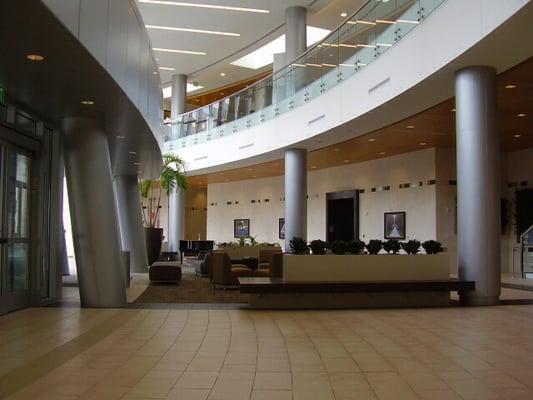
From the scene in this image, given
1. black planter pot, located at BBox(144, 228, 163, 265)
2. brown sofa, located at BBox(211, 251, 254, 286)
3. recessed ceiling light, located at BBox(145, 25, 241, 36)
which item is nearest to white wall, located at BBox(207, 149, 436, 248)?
black planter pot, located at BBox(144, 228, 163, 265)

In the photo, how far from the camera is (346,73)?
1389cm

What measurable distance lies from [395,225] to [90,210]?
1131cm

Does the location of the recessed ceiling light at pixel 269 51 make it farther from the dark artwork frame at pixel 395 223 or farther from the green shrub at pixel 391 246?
the green shrub at pixel 391 246

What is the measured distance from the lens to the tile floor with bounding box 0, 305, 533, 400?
4703 mm

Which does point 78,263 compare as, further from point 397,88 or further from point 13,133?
point 397,88

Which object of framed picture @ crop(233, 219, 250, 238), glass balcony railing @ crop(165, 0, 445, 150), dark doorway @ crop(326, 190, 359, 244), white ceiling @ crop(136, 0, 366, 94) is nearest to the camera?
glass balcony railing @ crop(165, 0, 445, 150)

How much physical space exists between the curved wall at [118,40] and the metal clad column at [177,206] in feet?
56.8

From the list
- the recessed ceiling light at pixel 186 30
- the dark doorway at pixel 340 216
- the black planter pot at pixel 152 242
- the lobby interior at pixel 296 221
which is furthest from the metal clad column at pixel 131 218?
the dark doorway at pixel 340 216

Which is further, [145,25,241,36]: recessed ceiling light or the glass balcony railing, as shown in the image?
[145,25,241,36]: recessed ceiling light

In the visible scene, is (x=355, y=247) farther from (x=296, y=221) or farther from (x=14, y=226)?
(x=296, y=221)

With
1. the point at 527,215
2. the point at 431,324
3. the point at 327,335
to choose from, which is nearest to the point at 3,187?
the point at 327,335

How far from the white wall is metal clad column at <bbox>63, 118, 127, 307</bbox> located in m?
10.3

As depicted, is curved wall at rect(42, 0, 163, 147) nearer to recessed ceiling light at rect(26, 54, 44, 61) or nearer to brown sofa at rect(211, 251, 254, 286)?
recessed ceiling light at rect(26, 54, 44, 61)

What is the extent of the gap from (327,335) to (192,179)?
2254 cm
